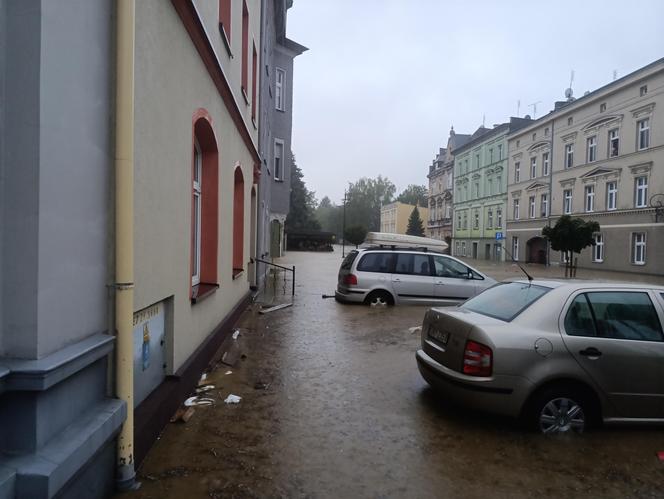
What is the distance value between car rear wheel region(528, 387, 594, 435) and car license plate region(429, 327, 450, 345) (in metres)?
0.99

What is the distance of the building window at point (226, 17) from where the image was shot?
7663 millimetres

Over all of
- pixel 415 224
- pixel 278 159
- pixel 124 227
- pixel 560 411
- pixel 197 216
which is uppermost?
pixel 278 159

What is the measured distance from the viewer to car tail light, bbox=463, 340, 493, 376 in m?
4.38

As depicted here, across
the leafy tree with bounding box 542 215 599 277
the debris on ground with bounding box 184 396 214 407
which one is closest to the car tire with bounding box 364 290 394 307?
the debris on ground with bounding box 184 396 214 407

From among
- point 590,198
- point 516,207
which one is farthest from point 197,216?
point 516,207

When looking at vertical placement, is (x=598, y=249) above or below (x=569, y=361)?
above

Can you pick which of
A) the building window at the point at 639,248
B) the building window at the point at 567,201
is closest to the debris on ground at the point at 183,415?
the building window at the point at 639,248

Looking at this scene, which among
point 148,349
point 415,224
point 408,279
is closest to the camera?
point 148,349

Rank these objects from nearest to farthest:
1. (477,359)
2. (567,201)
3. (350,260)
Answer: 1. (477,359)
2. (350,260)
3. (567,201)

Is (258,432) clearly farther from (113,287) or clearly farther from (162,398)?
(113,287)

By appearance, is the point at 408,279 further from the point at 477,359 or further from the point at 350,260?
the point at 477,359

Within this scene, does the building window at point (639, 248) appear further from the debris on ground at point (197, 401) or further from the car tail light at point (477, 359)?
the debris on ground at point (197, 401)

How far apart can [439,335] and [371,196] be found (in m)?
114

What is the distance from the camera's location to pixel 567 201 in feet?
130
